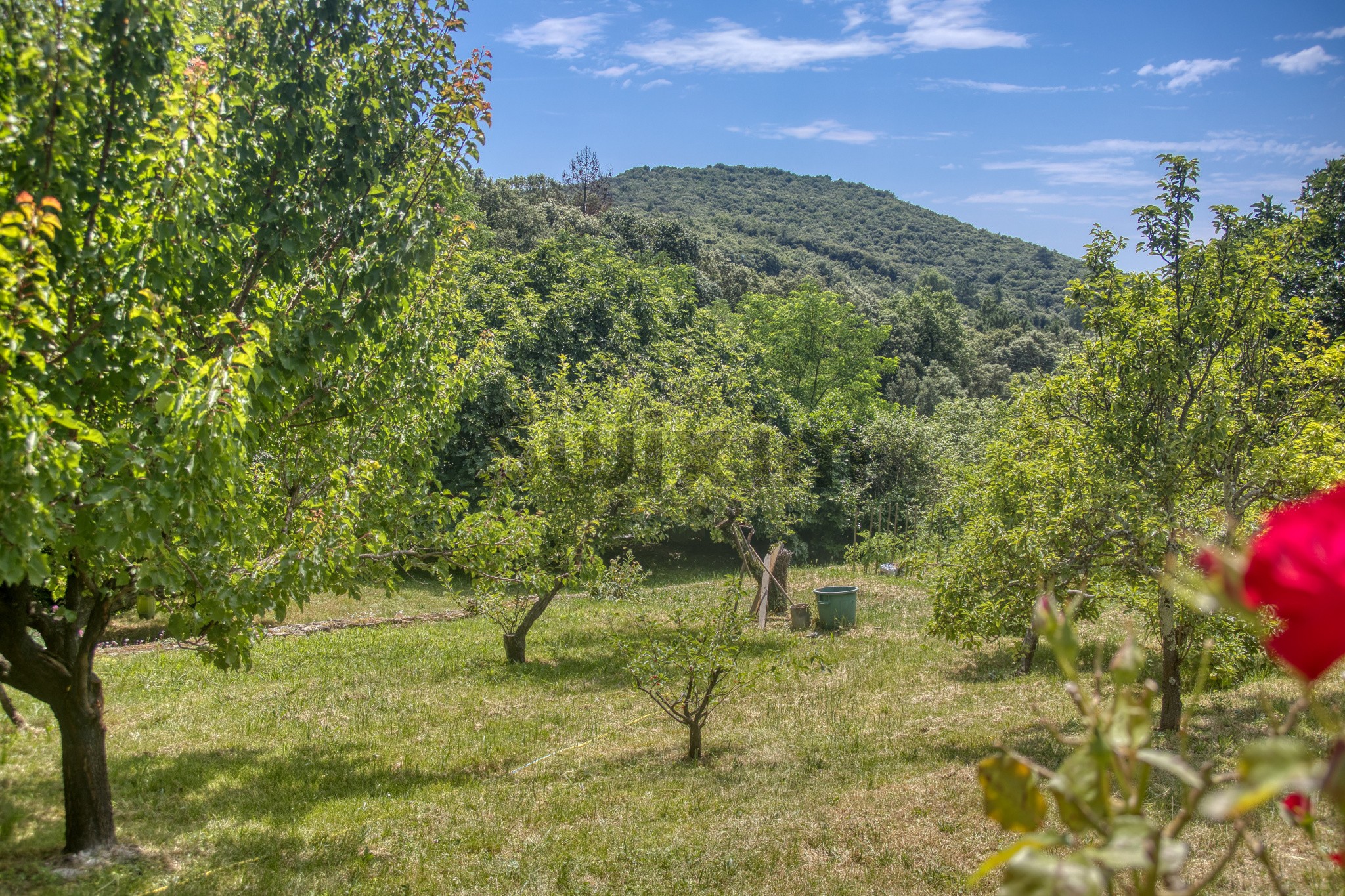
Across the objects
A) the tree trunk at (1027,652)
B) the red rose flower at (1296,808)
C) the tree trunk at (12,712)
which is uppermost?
the red rose flower at (1296,808)

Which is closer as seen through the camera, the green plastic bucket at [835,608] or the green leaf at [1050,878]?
the green leaf at [1050,878]

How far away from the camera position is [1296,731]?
23.3 ft

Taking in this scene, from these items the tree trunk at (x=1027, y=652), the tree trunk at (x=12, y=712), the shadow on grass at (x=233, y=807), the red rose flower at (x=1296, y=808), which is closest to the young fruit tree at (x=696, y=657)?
the shadow on grass at (x=233, y=807)

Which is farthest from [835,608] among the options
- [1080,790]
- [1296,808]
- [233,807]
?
[1080,790]

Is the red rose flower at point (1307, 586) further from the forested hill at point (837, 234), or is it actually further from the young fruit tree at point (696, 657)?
the forested hill at point (837, 234)

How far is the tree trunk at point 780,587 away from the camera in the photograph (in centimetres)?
1639

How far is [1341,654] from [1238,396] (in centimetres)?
821

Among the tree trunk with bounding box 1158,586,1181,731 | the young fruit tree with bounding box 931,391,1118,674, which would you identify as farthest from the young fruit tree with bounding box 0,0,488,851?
the tree trunk with bounding box 1158,586,1181,731

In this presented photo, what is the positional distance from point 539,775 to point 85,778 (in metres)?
3.88

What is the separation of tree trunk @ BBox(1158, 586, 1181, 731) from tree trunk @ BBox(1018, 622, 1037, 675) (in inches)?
149

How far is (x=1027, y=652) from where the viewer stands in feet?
40.6

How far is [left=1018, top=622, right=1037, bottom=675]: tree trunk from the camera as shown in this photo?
40.3ft

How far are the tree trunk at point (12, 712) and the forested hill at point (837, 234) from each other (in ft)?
228

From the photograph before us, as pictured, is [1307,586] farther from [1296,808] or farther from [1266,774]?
[1296,808]
